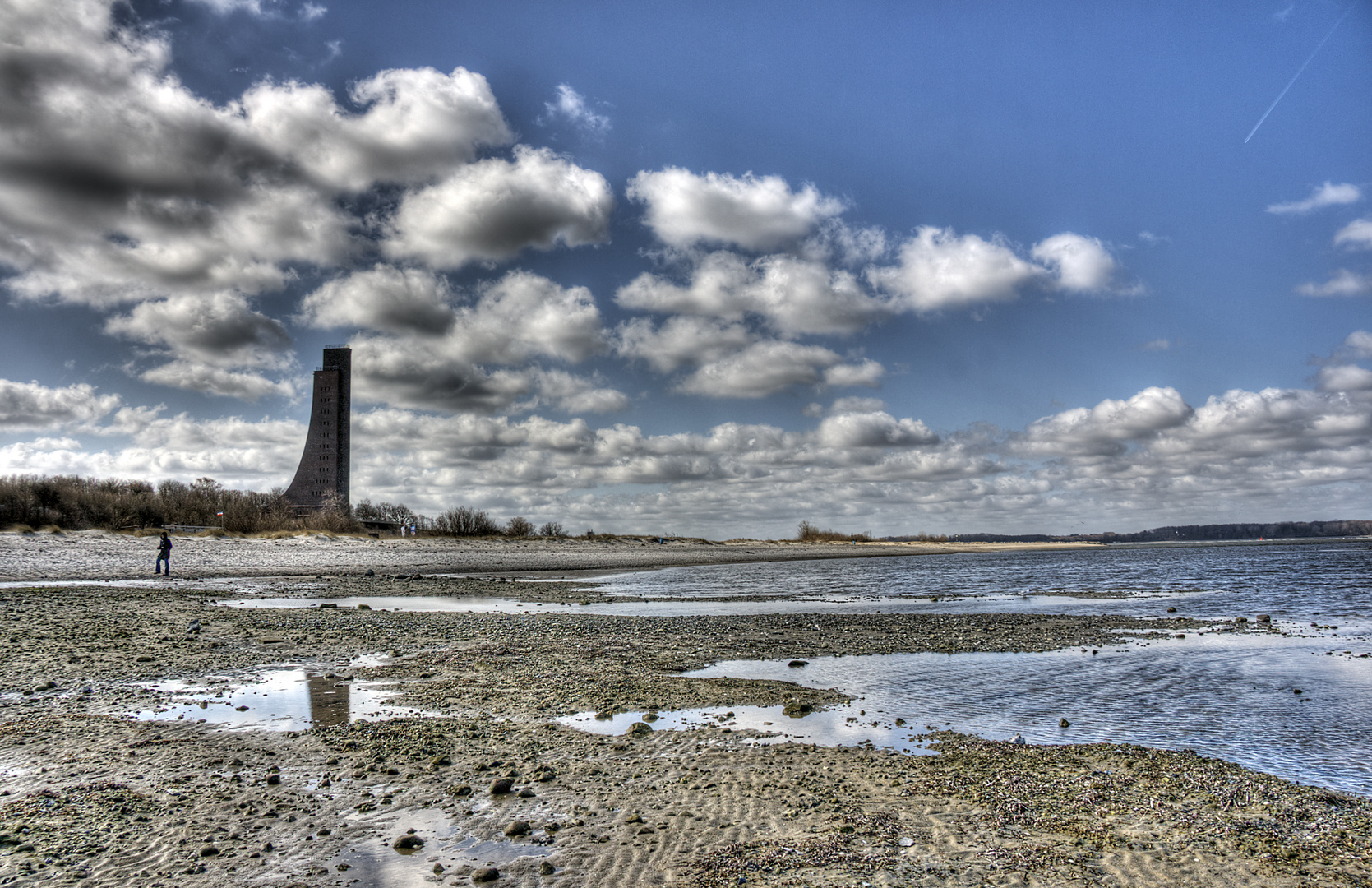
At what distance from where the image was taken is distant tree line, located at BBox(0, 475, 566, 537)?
222ft

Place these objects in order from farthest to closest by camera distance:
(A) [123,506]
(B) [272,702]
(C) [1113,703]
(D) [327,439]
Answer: (D) [327,439] → (A) [123,506] → (C) [1113,703] → (B) [272,702]

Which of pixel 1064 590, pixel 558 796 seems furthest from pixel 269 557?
pixel 558 796

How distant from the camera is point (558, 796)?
681 cm

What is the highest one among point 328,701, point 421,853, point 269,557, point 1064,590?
point 421,853

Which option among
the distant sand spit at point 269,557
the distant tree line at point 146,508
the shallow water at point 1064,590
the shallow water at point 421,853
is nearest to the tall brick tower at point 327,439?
the distant tree line at point 146,508

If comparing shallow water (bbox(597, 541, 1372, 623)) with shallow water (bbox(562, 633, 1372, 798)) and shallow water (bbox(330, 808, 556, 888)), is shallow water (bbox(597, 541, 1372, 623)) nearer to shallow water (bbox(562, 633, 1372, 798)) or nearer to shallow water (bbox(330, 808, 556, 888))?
shallow water (bbox(562, 633, 1372, 798))

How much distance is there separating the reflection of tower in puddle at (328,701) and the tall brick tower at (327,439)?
366 feet

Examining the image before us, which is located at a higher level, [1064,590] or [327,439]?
[327,439]

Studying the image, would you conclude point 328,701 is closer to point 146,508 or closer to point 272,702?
point 272,702

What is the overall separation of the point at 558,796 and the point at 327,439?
125 metres

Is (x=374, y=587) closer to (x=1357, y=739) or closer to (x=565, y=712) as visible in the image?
(x=565, y=712)

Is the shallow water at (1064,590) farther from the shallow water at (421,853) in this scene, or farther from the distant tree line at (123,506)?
the distant tree line at (123,506)

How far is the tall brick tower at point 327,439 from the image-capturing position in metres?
116

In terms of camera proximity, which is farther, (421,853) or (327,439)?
(327,439)
